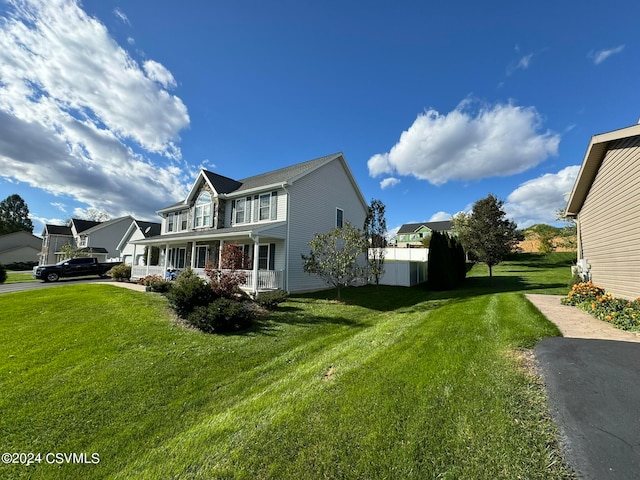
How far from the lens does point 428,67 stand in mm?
13039

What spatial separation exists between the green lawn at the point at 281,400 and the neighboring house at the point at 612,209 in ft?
11.3

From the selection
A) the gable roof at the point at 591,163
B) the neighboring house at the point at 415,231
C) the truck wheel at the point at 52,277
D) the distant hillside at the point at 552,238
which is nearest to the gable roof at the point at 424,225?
the neighboring house at the point at 415,231

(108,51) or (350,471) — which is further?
(108,51)

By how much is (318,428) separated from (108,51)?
13.4m

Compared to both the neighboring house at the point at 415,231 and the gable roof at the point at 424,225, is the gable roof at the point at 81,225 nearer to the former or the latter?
the neighboring house at the point at 415,231

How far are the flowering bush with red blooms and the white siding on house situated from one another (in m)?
11.7

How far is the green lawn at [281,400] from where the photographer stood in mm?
2961

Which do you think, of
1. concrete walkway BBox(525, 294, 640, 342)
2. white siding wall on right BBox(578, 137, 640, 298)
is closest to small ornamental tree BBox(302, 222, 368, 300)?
concrete walkway BBox(525, 294, 640, 342)

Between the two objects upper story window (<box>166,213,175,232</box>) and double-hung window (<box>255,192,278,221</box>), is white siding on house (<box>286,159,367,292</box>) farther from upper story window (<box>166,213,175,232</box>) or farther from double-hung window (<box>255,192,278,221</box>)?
upper story window (<box>166,213,175,232</box>)

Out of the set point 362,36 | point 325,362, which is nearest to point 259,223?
point 362,36

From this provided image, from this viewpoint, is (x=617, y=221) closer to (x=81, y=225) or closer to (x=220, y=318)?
(x=220, y=318)

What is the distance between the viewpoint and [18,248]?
46031 mm

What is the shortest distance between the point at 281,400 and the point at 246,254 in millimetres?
12315

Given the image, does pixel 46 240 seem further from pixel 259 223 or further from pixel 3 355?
pixel 3 355
